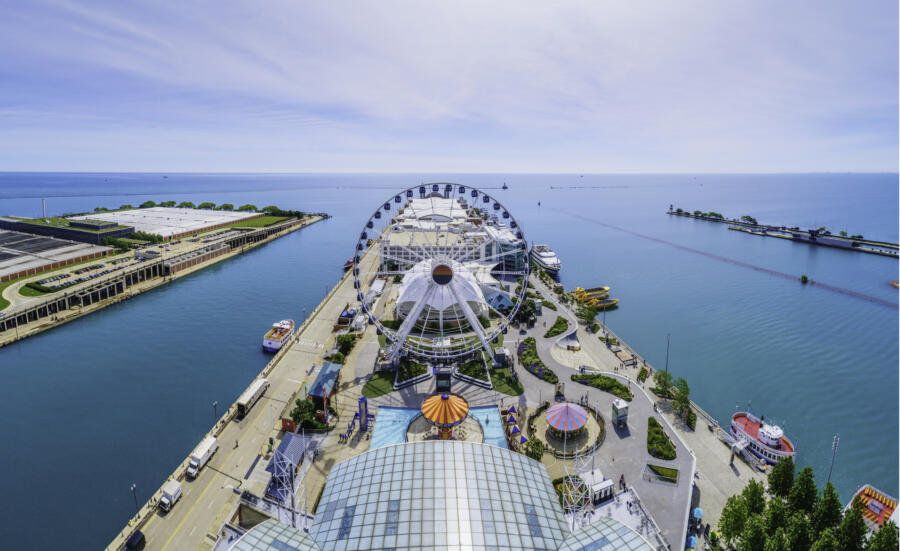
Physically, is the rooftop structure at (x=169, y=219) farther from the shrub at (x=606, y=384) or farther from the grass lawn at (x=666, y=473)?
the grass lawn at (x=666, y=473)

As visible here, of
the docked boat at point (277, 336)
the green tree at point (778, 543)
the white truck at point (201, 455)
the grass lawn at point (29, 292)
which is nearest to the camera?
the green tree at point (778, 543)

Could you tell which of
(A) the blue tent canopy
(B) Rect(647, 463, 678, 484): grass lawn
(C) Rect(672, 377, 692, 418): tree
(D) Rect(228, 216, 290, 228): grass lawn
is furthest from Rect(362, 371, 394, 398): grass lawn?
(D) Rect(228, 216, 290, 228): grass lawn

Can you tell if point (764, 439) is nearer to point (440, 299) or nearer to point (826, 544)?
point (826, 544)

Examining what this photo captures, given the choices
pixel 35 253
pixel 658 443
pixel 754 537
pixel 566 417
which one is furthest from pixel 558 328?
pixel 35 253

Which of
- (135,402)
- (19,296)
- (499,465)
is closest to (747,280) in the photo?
(499,465)

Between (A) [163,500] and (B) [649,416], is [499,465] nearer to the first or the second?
(B) [649,416]

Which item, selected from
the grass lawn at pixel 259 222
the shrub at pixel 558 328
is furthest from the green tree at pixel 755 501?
the grass lawn at pixel 259 222
